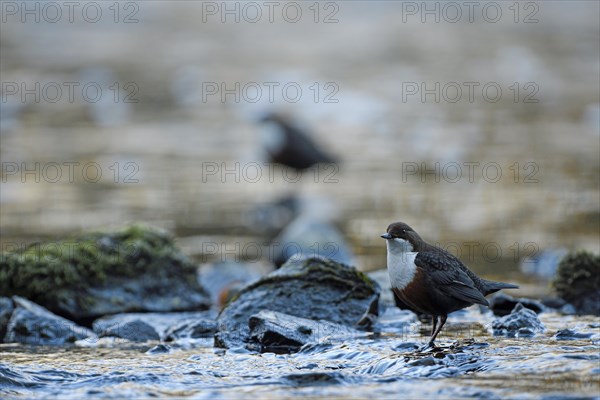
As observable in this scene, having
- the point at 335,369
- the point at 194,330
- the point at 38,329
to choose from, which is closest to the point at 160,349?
the point at 194,330

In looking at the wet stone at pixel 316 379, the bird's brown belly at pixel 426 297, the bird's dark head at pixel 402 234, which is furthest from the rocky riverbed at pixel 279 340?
the bird's dark head at pixel 402 234

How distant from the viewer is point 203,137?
706 inches

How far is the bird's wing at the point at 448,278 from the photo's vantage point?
5965 mm

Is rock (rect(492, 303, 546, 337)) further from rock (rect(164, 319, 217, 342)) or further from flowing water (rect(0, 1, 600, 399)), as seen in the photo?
rock (rect(164, 319, 217, 342))

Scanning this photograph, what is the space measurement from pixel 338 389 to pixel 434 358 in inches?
30.5

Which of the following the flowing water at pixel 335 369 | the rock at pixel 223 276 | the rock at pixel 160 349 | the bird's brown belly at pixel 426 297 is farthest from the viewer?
the rock at pixel 223 276

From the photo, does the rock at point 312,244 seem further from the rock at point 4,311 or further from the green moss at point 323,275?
the rock at point 4,311

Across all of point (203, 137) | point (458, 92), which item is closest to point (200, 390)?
point (203, 137)

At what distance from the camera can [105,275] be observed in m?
8.13

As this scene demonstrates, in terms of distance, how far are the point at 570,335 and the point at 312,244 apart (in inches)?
170

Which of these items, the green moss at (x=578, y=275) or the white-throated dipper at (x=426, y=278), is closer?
the white-throated dipper at (x=426, y=278)

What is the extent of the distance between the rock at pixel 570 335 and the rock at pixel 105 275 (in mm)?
3390

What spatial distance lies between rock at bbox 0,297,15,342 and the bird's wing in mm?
3162

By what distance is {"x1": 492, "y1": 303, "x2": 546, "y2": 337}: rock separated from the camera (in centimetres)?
643
